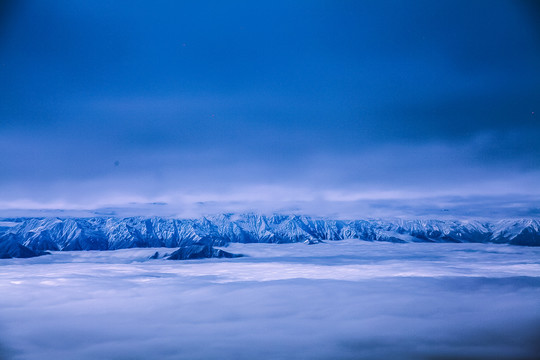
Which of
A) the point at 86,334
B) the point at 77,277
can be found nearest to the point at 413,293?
the point at 86,334

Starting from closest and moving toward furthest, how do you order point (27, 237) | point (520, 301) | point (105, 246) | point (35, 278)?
1. point (520, 301)
2. point (35, 278)
3. point (27, 237)
4. point (105, 246)

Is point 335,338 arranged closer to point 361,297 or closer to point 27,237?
point 361,297

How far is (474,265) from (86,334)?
49986 mm

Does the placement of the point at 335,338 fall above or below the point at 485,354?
below

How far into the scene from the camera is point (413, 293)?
3359 centimetres

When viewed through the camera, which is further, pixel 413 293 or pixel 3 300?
pixel 3 300

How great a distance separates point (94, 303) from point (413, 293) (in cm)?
3233

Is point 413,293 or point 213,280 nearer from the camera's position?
point 413,293

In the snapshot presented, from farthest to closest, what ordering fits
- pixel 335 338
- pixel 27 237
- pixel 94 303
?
pixel 27 237 < pixel 94 303 < pixel 335 338

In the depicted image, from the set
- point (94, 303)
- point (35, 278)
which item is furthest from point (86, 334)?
point (35, 278)

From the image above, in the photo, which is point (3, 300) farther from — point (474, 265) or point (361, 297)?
point (474, 265)

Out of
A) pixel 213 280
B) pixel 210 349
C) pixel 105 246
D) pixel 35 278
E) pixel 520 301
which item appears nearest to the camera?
pixel 210 349

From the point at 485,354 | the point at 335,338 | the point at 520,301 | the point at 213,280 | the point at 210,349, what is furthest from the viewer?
the point at 213,280

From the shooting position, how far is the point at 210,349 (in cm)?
2012
